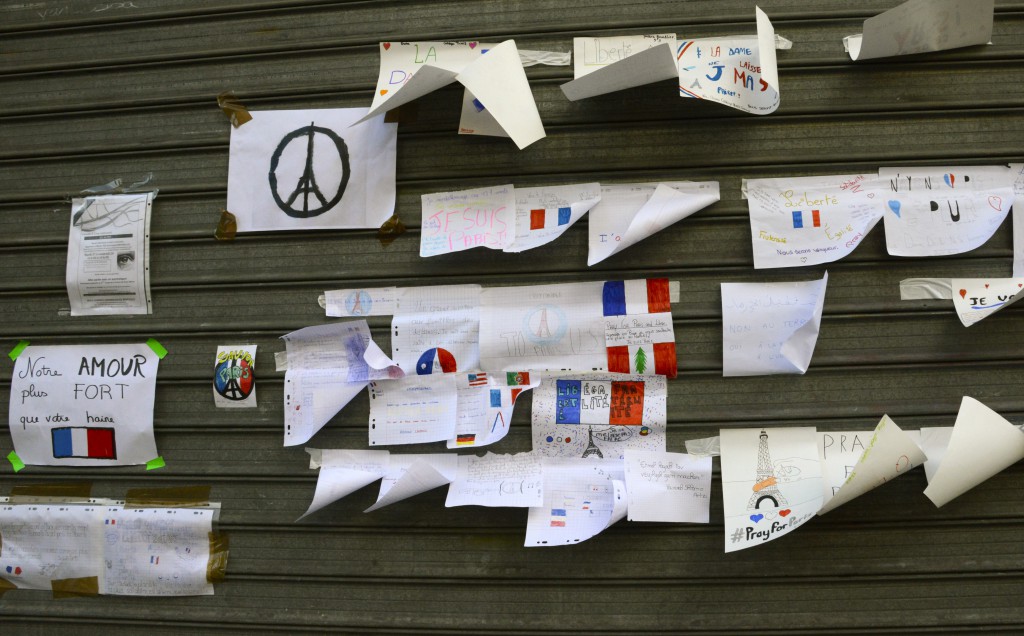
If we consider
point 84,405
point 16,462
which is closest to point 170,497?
point 84,405

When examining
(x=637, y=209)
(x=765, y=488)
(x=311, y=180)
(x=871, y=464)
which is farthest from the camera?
(x=311, y=180)

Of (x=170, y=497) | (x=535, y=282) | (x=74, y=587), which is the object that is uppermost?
(x=535, y=282)

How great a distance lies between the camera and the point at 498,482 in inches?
85.8

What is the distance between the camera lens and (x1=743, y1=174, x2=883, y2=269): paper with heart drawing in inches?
83.7

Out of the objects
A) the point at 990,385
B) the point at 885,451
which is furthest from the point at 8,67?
the point at 990,385

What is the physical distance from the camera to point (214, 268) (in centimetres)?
239

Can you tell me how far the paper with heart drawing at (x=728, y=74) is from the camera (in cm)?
213

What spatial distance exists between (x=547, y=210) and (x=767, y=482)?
43.2 inches

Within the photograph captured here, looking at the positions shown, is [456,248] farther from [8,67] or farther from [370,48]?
[8,67]

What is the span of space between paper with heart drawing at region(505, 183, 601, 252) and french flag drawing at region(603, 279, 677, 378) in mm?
250

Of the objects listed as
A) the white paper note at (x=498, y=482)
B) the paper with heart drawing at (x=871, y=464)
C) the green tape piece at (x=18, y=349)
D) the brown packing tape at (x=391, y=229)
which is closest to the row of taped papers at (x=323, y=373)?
the brown packing tape at (x=391, y=229)

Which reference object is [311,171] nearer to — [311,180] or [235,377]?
[311,180]

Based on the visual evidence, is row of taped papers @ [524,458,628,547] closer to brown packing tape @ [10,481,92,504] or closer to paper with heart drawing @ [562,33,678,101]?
paper with heart drawing @ [562,33,678,101]

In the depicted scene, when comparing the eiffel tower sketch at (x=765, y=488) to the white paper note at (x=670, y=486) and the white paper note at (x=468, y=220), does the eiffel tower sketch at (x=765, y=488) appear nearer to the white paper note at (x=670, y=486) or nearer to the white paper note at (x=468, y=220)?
the white paper note at (x=670, y=486)
